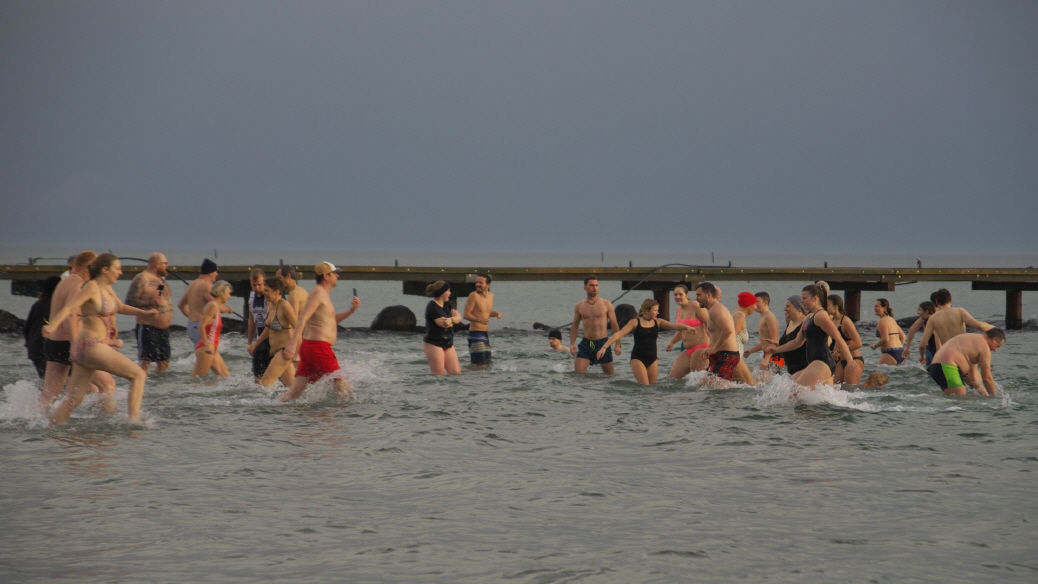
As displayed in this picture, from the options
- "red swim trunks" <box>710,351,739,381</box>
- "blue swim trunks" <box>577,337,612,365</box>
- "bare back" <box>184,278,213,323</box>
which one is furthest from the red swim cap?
"bare back" <box>184,278,213,323</box>

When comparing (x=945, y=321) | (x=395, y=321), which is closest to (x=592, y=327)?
(x=945, y=321)

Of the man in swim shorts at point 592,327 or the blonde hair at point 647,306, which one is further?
the man in swim shorts at point 592,327

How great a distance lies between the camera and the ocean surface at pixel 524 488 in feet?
17.5

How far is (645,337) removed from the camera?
12516 millimetres

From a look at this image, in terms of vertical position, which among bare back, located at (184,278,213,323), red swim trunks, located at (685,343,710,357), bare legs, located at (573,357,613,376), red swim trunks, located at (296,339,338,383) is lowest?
bare legs, located at (573,357,613,376)

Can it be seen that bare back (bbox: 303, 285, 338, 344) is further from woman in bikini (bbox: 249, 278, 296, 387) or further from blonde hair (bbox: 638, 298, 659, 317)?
blonde hair (bbox: 638, 298, 659, 317)

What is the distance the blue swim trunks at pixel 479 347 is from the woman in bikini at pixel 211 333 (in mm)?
3921

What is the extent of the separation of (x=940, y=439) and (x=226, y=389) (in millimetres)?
8155

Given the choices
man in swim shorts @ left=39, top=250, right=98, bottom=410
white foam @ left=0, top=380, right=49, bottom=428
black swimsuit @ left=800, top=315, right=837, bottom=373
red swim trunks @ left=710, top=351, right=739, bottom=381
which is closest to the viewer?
man in swim shorts @ left=39, top=250, right=98, bottom=410

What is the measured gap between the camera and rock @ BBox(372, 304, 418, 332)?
25406mm

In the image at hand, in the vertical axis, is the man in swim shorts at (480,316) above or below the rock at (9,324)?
above

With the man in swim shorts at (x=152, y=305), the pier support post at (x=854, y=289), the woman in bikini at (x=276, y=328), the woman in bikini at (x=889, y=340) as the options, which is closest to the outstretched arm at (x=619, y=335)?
the woman in bikini at (x=276, y=328)

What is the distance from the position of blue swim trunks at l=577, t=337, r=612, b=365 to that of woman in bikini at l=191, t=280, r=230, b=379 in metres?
5.00

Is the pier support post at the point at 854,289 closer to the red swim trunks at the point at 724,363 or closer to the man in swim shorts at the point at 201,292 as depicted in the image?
the red swim trunks at the point at 724,363
